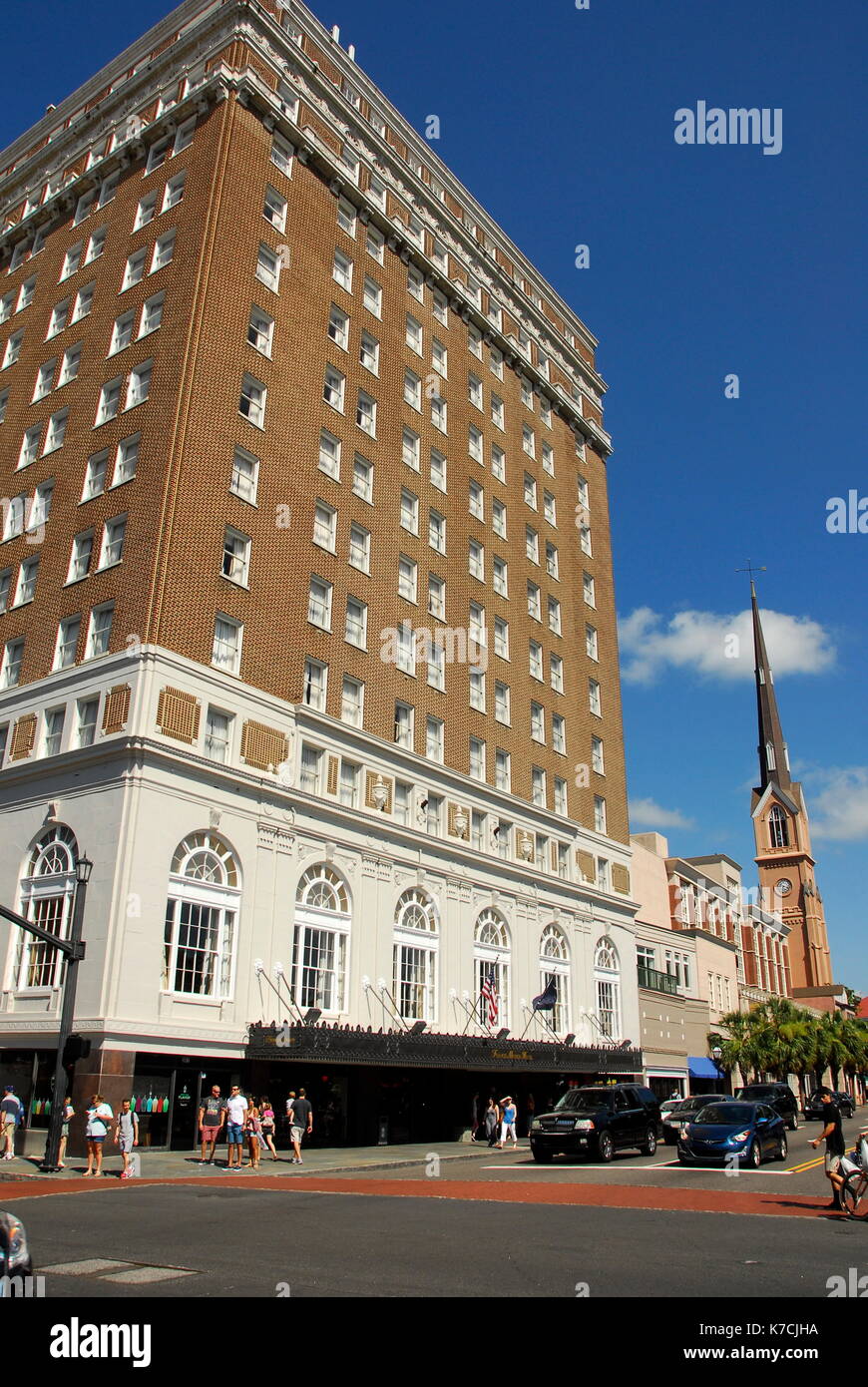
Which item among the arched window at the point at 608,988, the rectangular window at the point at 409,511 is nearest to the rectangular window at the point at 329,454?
the rectangular window at the point at 409,511

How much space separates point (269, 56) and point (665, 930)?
53.2m

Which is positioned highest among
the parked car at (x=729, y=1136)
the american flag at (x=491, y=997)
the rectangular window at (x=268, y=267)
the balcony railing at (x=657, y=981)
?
the rectangular window at (x=268, y=267)

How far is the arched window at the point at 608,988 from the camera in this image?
4938 cm

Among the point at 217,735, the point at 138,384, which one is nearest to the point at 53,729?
the point at 217,735

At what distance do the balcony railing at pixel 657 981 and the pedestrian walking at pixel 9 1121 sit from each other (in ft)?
132

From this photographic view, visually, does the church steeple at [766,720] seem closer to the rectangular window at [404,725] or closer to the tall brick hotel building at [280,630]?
the tall brick hotel building at [280,630]

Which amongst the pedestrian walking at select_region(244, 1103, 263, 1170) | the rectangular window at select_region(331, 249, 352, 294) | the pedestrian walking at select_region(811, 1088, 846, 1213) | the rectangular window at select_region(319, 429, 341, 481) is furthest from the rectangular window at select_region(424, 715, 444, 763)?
the pedestrian walking at select_region(811, 1088, 846, 1213)

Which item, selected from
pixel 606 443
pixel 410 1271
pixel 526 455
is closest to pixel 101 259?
pixel 526 455

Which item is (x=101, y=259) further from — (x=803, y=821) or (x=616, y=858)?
(x=803, y=821)

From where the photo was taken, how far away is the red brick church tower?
447ft

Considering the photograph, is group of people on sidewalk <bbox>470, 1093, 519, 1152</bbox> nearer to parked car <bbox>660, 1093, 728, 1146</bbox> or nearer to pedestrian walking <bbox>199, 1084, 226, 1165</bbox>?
parked car <bbox>660, 1093, 728, 1146</bbox>

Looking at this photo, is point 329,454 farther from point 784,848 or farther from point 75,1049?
point 784,848

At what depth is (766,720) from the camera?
498 ft

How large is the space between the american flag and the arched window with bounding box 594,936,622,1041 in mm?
9168
